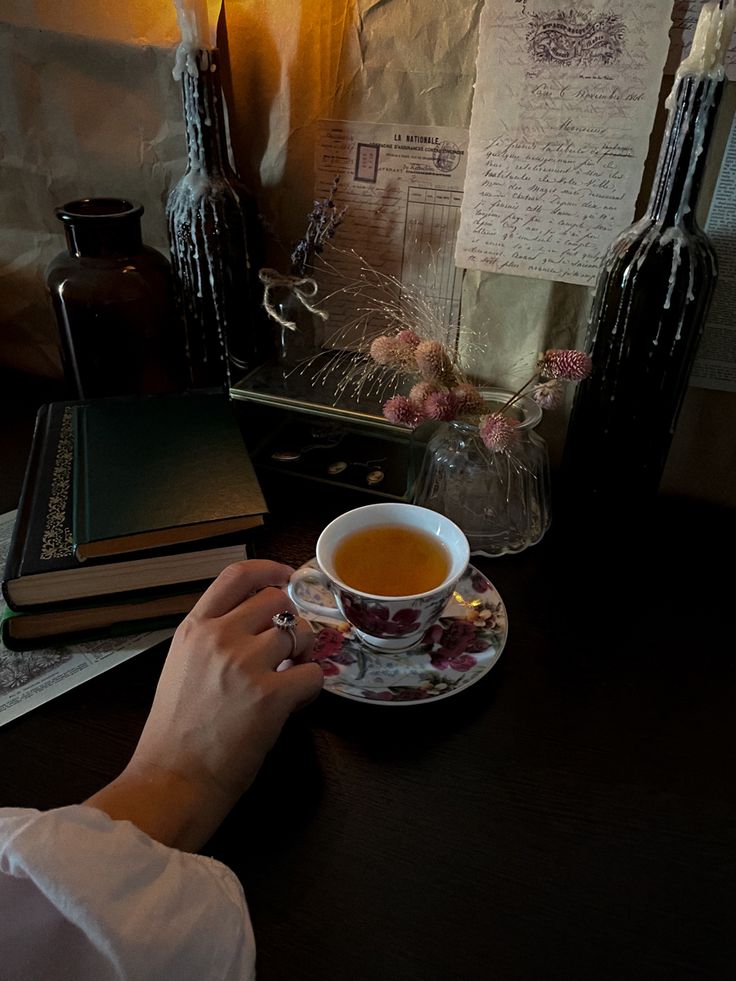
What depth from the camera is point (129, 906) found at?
0.39 metres

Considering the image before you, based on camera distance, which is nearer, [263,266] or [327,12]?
[327,12]

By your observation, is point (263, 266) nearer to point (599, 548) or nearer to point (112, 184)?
point (112, 184)

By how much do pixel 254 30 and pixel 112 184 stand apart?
→ 0.29 metres

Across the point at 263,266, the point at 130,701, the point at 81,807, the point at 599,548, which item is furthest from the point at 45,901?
the point at 263,266

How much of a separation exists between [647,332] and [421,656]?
1.28 ft

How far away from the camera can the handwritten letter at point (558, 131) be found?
2.29 ft

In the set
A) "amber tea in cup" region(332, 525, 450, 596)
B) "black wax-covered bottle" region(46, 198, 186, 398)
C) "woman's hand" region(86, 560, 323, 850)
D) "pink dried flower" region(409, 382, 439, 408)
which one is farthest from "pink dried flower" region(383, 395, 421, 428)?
"black wax-covered bottle" region(46, 198, 186, 398)

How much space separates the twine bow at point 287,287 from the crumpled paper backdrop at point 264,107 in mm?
72

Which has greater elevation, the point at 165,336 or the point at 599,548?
the point at 165,336

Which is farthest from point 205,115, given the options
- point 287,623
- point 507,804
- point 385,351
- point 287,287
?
point 507,804

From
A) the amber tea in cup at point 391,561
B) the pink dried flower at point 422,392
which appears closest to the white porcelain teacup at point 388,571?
the amber tea in cup at point 391,561

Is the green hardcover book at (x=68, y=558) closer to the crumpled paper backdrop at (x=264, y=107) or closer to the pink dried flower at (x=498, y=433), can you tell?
the pink dried flower at (x=498, y=433)

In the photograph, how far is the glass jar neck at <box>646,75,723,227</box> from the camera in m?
0.62

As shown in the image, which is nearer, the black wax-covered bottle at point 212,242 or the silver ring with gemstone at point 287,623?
the silver ring with gemstone at point 287,623
